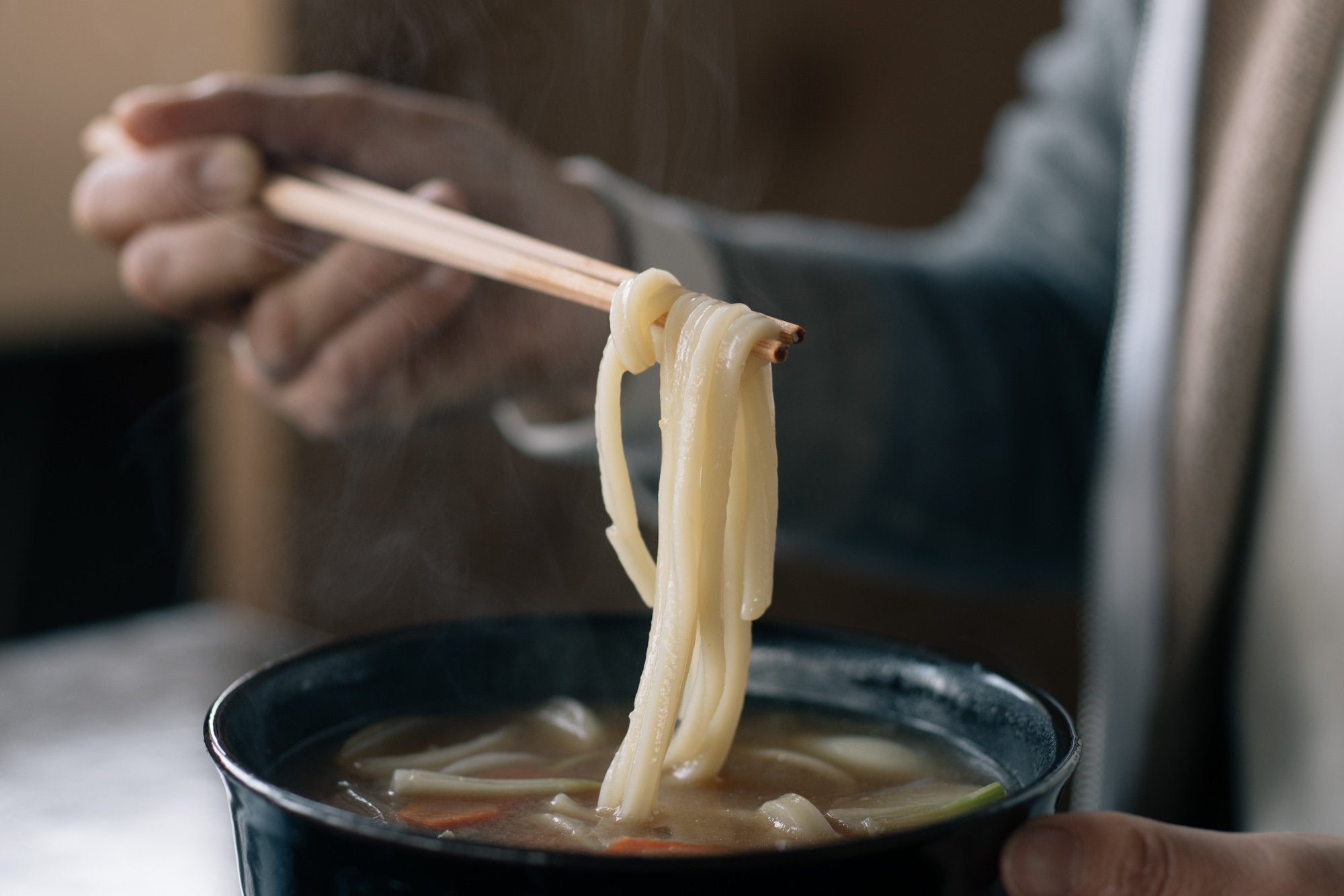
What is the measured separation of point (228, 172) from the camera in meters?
1.50

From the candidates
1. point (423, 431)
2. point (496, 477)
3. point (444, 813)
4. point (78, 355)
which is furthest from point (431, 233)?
point (496, 477)

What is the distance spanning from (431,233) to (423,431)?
2234 millimetres

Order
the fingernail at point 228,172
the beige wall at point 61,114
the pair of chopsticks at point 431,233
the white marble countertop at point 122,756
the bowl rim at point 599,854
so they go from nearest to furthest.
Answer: the bowl rim at point 599,854 → the pair of chopsticks at point 431,233 → the white marble countertop at point 122,756 → the fingernail at point 228,172 → the beige wall at point 61,114

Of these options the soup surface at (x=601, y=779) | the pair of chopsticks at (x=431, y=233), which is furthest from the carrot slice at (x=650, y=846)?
the pair of chopsticks at (x=431, y=233)

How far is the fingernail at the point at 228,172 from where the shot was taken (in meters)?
1.50

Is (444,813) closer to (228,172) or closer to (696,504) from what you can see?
(696,504)

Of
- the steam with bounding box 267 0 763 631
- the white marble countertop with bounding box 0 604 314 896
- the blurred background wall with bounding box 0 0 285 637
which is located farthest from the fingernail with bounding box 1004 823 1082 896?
the blurred background wall with bounding box 0 0 285 637

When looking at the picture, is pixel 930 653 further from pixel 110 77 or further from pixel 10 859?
pixel 110 77

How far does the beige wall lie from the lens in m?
3.89

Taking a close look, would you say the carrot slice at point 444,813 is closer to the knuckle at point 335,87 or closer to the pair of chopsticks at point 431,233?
the pair of chopsticks at point 431,233

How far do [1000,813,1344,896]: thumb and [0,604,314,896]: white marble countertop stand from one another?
0.96 metres

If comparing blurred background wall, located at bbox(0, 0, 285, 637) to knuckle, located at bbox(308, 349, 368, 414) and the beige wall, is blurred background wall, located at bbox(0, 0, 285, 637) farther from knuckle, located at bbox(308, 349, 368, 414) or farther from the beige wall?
knuckle, located at bbox(308, 349, 368, 414)

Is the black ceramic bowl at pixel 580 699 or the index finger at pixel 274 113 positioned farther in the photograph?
the index finger at pixel 274 113

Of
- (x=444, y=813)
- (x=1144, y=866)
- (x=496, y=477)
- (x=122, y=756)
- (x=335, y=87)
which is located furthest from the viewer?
(x=496, y=477)
